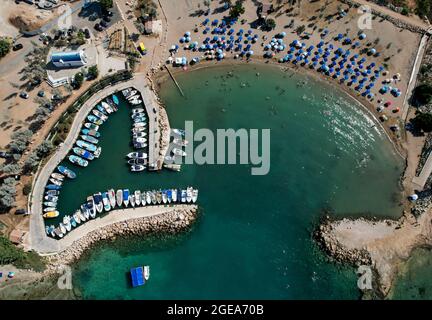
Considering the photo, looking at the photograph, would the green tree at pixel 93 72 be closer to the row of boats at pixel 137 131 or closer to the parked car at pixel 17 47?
the row of boats at pixel 137 131

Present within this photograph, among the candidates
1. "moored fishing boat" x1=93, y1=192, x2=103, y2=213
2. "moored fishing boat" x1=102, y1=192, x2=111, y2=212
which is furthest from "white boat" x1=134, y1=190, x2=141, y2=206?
"moored fishing boat" x1=93, y1=192, x2=103, y2=213

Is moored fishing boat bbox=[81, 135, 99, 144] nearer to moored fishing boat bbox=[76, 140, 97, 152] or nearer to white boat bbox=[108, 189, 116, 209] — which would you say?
moored fishing boat bbox=[76, 140, 97, 152]

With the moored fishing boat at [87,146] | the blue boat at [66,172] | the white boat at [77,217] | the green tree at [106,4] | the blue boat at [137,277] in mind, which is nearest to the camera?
the blue boat at [137,277]

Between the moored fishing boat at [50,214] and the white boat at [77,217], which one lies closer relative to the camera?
the moored fishing boat at [50,214]

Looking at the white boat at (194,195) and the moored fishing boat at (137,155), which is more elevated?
the moored fishing boat at (137,155)

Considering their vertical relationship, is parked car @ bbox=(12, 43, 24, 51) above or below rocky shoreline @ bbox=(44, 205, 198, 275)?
above

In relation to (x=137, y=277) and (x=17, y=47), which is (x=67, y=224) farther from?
(x=17, y=47)

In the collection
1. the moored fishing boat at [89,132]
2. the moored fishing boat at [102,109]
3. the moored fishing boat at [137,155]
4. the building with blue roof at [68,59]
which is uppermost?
the building with blue roof at [68,59]

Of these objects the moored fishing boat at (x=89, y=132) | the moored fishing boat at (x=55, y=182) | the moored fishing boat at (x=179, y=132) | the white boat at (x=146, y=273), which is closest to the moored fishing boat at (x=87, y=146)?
the moored fishing boat at (x=89, y=132)
